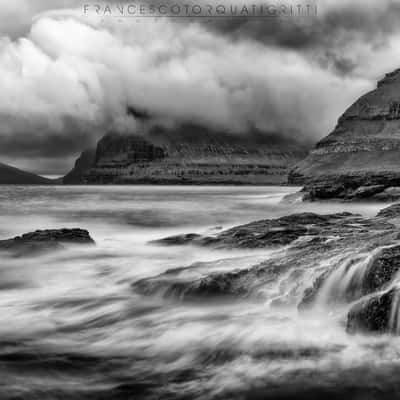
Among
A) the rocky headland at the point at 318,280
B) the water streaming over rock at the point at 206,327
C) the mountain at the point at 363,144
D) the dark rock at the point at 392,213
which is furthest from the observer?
the mountain at the point at 363,144

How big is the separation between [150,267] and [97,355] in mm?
5498

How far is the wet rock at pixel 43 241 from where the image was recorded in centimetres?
1502

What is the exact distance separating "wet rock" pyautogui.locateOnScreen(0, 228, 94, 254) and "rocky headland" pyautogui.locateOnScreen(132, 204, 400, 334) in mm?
5137

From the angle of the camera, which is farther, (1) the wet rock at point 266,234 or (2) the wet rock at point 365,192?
(2) the wet rock at point 365,192

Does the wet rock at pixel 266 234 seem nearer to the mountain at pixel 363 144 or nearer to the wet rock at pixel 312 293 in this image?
the wet rock at pixel 312 293

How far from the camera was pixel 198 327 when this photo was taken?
8383 millimetres

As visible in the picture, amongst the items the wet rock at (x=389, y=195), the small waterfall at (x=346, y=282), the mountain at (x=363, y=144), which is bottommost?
the small waterfall at (x=346, y=282)

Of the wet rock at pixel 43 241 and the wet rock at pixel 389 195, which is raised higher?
the wet rock at pixel 389 195

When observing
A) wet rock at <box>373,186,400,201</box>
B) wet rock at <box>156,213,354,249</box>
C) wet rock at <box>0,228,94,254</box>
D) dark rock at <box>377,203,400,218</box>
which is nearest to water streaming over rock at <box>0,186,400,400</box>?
wet rock at <box>156,213,354,249</box>

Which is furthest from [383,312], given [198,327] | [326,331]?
[198,327]

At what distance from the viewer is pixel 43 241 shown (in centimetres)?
1568

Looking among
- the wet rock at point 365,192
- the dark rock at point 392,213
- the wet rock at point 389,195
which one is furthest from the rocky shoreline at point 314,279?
the wet rock at point 365,192

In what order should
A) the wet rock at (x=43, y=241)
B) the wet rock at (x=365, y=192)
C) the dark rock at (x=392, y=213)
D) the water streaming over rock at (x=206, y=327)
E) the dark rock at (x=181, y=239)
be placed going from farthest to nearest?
the wet rock at (x=365, y=192), the dark rock at (x=392, y=213), the dark rock at (x=181, y=239), the wet rock at (x=43, y=241), the water streaming over rock at (x=206, y=327)

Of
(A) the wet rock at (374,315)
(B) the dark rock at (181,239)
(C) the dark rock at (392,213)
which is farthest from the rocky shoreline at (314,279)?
(C) the dark rock at (392,213)
